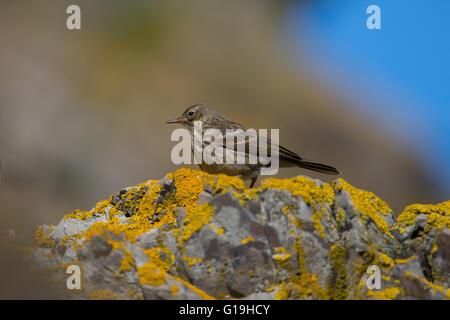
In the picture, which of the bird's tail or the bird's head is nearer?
the bird's tail

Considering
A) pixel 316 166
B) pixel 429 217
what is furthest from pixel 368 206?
pixel 316 166

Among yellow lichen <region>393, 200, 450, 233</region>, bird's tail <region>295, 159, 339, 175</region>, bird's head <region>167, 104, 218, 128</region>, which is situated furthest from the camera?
bird's head <region>167, 104, 218, 128</region>

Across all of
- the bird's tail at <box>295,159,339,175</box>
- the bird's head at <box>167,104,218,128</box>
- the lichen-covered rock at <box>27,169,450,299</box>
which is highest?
the bird's head at <box>167,104,218,128</box>

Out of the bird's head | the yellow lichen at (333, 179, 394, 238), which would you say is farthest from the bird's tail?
the yellow lichen at (333, 179, 394, 238)

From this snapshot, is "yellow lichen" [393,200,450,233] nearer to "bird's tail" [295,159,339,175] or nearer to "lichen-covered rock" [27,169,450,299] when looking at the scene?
"lichen-covered rock" [27,169,450,299]

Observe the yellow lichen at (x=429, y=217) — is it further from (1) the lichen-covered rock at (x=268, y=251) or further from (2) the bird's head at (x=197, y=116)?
(2) the bird's head at (x=197, y=116)

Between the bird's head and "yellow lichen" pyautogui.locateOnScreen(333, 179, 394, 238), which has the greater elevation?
the bird's head

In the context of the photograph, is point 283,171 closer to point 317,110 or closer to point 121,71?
point 317,110

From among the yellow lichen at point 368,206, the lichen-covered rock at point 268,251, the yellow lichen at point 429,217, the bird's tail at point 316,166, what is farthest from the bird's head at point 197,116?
the yellow lichen at point 429,217
